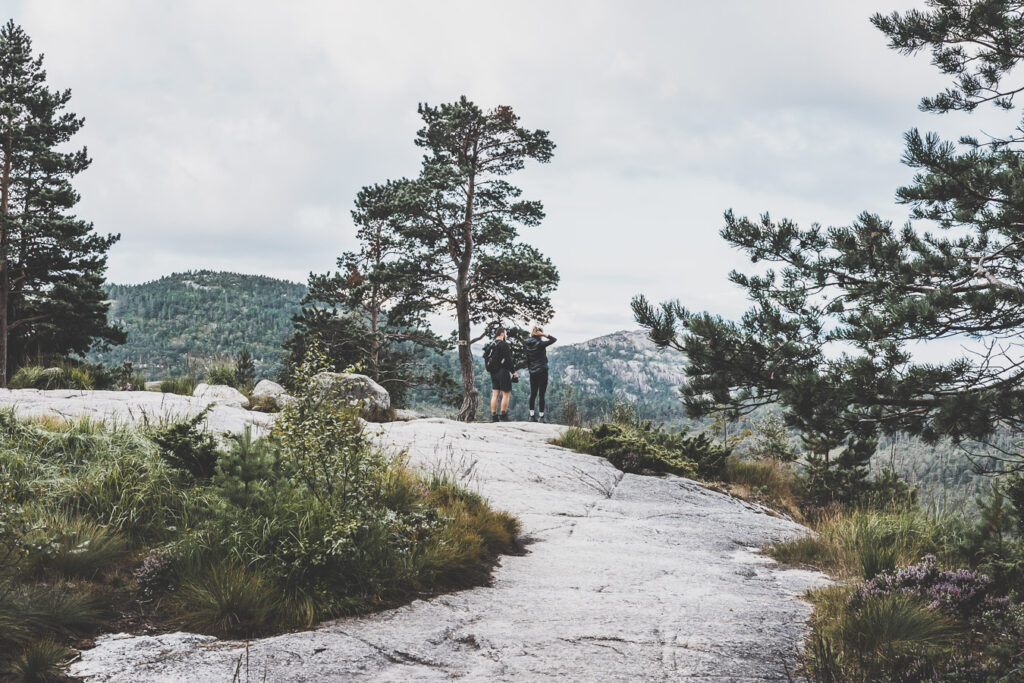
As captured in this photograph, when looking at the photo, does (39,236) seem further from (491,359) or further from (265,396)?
(491,359)

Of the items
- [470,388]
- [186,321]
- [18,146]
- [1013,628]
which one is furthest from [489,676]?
[186,321]

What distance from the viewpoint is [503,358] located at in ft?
48.4

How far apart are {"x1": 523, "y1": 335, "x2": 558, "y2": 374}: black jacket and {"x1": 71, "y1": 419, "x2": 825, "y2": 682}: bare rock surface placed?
709cm

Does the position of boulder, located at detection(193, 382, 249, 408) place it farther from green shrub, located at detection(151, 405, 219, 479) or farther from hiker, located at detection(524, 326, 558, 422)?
green shrub, located at detection(151, 405, 219, 479)

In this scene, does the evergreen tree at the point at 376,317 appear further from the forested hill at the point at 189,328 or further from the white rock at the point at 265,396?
the forested hill at the point at 189,328

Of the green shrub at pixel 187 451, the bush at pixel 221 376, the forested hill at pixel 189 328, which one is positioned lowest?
the green shrub at pixel 187 451

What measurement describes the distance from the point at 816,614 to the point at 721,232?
2.77m

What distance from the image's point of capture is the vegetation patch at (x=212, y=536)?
379 centimetres

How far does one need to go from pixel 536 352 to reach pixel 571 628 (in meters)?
10.6

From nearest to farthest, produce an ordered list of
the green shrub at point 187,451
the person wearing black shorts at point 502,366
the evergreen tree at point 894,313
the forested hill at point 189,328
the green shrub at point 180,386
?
the evergreen tree at point 894,313, the green shrub at point 187,451, the person wearing black shorts at point 502,366, the green shrub at point 180,386, the forested hill at point 189,328

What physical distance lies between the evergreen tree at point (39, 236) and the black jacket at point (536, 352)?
54.8 ft

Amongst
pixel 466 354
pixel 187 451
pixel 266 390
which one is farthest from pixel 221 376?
pixel 187 451

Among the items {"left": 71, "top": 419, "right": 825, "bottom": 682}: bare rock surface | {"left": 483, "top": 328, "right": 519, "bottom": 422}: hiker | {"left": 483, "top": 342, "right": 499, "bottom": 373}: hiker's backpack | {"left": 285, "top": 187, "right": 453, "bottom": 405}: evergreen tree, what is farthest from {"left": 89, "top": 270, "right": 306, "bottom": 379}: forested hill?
{"left": 71, "top": 419, "right": 825, "bottom": 682}: bare rock surface

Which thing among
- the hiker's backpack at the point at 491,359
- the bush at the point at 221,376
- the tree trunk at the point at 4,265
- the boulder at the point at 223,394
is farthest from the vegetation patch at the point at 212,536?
the tree trunk at the point at 4,265
